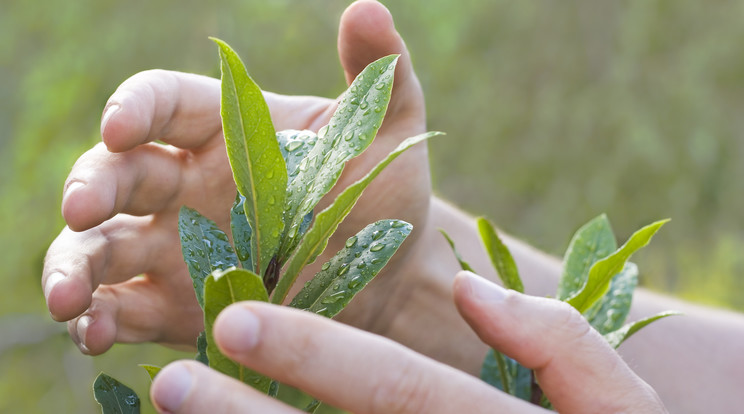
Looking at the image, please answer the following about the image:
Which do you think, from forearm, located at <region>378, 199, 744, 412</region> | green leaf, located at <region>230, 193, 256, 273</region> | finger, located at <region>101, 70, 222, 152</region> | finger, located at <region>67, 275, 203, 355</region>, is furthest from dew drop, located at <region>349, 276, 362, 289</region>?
forearm, located at <region>378, 199, 744, 412</region>

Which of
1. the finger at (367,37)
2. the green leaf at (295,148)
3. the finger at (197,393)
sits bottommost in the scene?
the finger at (197,393)

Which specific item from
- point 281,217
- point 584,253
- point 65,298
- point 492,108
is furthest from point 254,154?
point 492,108

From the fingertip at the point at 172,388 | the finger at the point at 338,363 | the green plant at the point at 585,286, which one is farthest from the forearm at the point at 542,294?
the fingertip at the point at 172,388

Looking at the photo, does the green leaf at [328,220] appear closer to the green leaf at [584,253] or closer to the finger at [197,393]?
the finger at [197,393]

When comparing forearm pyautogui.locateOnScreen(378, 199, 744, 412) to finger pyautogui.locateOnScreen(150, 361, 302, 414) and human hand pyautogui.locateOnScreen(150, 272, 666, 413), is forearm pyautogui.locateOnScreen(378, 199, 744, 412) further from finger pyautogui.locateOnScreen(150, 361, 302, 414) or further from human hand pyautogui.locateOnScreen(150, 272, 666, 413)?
finger pyautogui.locateOnScreen(150, 361, 302, 414)

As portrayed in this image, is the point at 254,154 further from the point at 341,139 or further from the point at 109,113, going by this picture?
the point at 109,113

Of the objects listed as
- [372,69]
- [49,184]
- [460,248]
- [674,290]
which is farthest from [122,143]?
[674,290]
